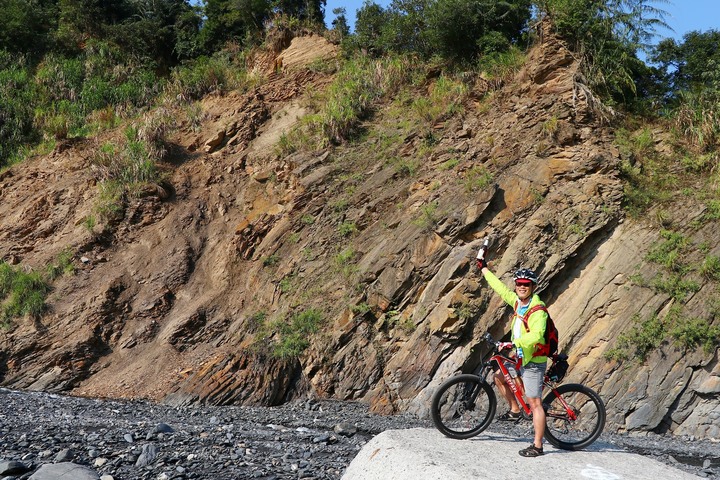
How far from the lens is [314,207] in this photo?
14.3 m

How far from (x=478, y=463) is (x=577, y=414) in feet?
6.52

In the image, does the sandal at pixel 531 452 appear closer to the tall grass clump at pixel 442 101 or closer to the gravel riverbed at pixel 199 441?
the gravel riverbed at pixel 199 441

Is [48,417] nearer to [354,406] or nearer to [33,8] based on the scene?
[354,406]

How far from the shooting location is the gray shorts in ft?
17.8

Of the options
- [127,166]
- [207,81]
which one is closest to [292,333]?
[127,166]

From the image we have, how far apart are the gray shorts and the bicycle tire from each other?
1.49ft

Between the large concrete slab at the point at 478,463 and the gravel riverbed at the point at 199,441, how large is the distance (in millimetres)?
821

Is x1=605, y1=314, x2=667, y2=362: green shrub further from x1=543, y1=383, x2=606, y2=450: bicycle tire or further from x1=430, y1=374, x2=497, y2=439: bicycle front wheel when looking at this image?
x1=430, y1=374, x2=497, y2=439: bicycle front wheel

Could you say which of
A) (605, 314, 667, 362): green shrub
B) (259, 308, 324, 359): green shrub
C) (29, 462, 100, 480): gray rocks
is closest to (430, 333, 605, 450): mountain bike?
(29, 462, 100, 480): gray rocks

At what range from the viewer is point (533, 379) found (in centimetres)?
543

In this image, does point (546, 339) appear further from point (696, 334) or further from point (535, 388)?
point (696, 334)

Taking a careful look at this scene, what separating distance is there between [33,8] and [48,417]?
1961cm

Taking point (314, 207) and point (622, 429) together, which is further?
point (314, 207)

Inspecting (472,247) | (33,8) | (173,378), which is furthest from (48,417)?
(33,8)
